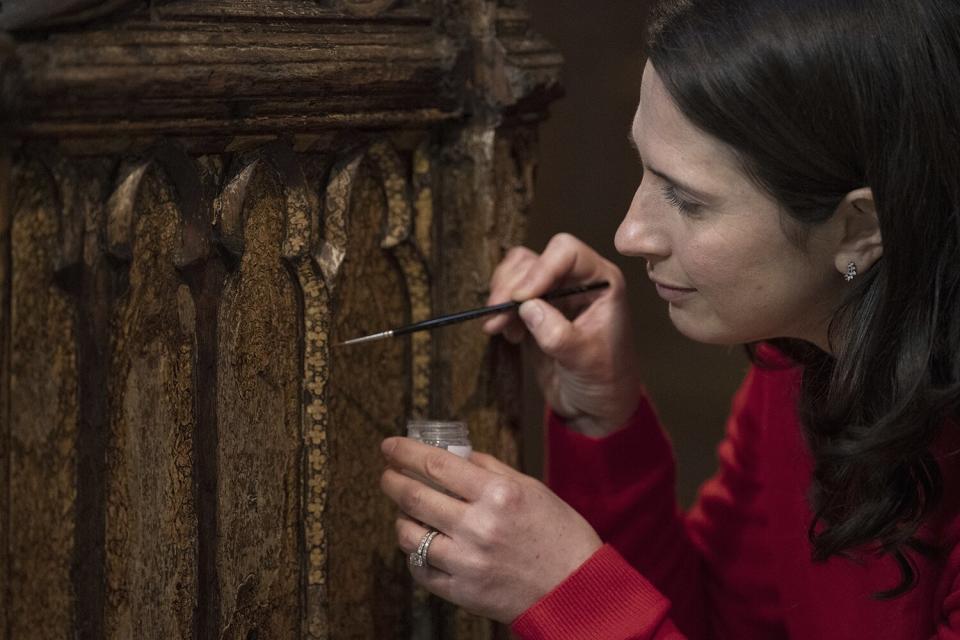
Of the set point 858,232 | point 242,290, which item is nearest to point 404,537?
point 242,290

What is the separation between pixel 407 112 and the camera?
4.00 ft

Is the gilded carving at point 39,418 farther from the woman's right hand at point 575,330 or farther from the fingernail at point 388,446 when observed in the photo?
the woman's right hand at point 575,330

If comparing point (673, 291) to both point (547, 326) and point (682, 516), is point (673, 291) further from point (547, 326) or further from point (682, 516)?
point (682, 516)

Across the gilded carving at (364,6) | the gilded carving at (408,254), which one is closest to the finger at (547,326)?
the gilded carving at (408,254)

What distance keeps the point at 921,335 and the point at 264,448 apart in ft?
1.94

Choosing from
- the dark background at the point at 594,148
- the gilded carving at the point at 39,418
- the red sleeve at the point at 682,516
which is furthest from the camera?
the dark background at the point at 594,148

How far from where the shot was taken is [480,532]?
1.22 meters

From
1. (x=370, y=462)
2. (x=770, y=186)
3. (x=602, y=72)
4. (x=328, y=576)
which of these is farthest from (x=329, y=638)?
(x=602, y=72)

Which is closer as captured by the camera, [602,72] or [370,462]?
[370,462]

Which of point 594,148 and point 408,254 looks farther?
point 594,148

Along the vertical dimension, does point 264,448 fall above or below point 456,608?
above

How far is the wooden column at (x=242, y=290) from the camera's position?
3.27 ft

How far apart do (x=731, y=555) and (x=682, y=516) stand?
80mm

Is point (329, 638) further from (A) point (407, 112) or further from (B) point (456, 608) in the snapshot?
(A) point (407, 112)
